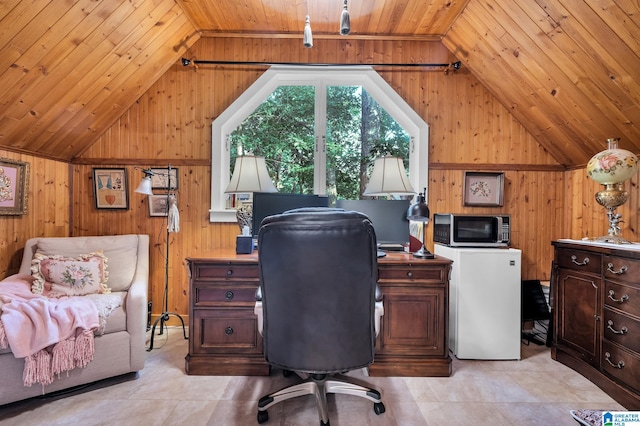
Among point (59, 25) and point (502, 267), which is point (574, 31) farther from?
point (59, 25)

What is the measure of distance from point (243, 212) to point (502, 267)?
2.16 m

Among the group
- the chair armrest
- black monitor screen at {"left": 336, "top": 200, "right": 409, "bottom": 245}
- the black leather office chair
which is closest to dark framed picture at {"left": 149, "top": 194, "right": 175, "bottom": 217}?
the chair armrest

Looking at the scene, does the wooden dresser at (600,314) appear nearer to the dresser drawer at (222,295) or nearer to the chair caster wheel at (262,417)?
the chair caster wheel at (262,417)

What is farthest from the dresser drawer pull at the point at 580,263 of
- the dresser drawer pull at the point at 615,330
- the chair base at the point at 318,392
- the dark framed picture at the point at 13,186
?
the dark framed picture at the point at 13,186

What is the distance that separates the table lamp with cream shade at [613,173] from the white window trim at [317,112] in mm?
1289

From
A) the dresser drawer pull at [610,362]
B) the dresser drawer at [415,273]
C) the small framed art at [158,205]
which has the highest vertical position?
the small framed art at [158,205]

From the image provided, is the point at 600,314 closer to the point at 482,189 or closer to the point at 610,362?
the point at 610,362

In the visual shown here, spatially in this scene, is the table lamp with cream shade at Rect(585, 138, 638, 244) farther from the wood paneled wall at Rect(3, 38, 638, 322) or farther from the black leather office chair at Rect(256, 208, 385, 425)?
the black leather office chair at Rect(256, 208, 385, 425)

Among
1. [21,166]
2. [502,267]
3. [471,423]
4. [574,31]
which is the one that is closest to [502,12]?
[574,31]

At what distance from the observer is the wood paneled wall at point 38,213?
2.53 meters

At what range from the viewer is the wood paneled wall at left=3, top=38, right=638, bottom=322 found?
3174 mm

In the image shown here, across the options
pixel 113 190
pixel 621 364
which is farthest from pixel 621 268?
pixel 113 190

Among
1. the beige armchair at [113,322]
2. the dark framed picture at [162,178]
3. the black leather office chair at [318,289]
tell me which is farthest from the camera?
the dark framed picture at [162,178]

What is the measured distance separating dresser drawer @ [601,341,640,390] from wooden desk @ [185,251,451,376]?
0.97 m
